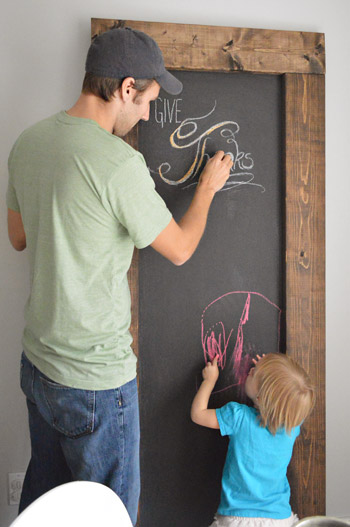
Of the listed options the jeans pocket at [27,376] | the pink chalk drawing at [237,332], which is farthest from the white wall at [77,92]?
the jeans pocket at [27,376]

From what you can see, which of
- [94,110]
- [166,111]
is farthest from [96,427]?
[166,111]

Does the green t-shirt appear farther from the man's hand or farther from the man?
the man's hand

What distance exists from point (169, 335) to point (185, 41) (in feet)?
3.43

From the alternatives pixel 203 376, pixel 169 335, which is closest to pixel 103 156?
pixel 169 335

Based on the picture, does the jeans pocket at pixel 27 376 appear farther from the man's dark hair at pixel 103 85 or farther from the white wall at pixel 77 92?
the man's dark hair at pixel 103 85

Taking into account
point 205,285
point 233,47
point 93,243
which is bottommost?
point 205,285

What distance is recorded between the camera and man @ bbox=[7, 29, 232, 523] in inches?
47.5

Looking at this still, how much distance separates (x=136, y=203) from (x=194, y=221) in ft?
1.00

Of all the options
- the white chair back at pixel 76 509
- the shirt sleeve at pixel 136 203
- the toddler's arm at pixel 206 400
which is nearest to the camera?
the white chair back at pixel 76 509

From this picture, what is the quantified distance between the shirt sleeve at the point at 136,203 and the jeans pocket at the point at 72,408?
426 mm

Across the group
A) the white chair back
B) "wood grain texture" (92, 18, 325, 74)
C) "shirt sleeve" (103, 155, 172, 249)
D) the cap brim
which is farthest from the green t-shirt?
"wood grain texture" (92, 18, 325, 74)

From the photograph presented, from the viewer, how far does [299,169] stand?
1.80 m

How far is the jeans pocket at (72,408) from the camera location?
4.17 feet

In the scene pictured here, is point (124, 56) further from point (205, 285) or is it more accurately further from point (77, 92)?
point (205, 285)
